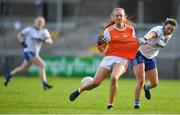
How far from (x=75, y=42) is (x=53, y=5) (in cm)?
411

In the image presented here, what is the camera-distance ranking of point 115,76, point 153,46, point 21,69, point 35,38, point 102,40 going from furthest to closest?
point 21,69 → point 35,38 → point 153,46 → point 102,40 → point 115,76

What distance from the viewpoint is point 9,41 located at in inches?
1571

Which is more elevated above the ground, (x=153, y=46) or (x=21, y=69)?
(x=153, y=46)

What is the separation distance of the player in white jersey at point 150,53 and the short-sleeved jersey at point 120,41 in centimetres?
44

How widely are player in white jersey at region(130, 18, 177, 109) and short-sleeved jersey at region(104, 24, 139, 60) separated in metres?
0.44

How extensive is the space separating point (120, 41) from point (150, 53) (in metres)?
1.87

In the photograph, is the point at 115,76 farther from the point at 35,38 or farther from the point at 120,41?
the point at 35,38

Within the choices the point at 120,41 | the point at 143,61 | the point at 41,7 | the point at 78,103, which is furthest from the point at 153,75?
the point at 41,7

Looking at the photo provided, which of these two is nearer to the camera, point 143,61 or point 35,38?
A: point 143,61

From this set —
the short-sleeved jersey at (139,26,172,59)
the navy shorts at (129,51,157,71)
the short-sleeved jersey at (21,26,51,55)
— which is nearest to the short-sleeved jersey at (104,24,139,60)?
the navy shorts at (129,51,157,71)

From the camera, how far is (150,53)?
17.9 metres

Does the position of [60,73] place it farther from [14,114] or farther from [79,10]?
[14,114]

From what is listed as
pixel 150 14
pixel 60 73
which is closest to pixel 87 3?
pixel 150 14

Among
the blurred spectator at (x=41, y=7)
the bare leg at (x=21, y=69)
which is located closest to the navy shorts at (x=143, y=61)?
the bare leg at (x=21, y=69)
